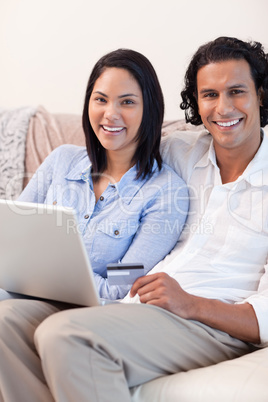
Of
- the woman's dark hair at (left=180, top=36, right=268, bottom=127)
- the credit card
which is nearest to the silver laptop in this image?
the credit card

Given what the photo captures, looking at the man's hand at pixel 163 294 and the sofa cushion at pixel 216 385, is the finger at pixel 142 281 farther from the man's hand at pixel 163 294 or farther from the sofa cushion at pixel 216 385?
the sofa cushion at pixel 216 385

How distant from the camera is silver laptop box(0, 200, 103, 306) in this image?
1290 mm

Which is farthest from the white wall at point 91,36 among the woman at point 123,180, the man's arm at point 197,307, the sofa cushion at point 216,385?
the sofa cushion at point 216,385

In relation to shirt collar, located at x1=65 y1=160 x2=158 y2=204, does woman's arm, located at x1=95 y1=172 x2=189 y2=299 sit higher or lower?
lower

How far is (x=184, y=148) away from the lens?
1.87 m

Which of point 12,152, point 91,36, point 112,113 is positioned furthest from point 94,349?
point 91,36

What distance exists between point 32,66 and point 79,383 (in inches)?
83.4

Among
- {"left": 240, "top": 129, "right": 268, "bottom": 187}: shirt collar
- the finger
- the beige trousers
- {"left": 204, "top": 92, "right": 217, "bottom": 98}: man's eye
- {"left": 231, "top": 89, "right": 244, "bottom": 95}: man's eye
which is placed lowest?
the beige trousers

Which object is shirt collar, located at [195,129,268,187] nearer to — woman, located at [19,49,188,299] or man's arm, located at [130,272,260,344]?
woman, located at [19,49,188,299]

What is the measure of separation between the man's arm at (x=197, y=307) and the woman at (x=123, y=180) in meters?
0.25

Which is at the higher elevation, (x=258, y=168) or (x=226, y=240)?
(x=258, y=168)

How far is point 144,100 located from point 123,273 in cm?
64

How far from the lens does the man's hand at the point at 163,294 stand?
144 cm

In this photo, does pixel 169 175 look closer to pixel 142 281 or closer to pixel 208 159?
pixel 208 159
